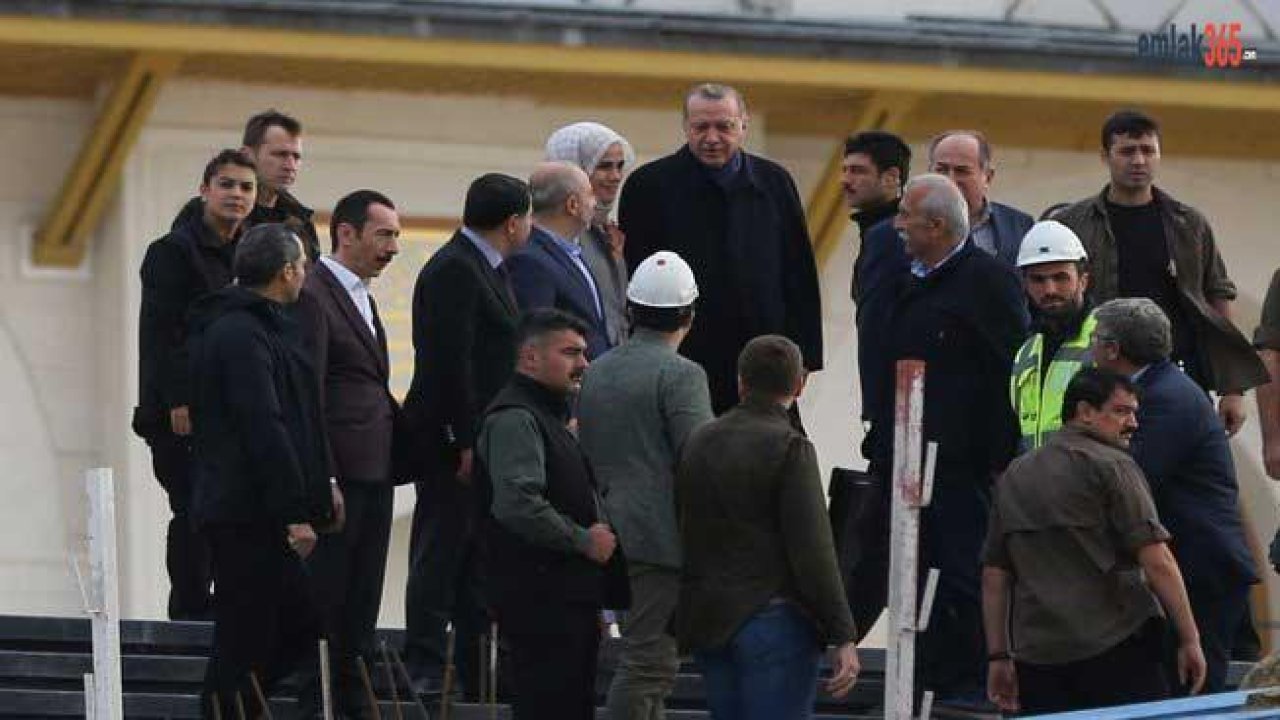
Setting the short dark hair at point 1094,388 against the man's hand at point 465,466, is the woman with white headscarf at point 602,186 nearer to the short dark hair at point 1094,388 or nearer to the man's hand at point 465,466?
the man's hand at point 465,466

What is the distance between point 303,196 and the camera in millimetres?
21250

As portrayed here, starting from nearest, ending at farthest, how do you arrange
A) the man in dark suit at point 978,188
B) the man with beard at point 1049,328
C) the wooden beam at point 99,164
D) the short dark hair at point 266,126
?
the man with beard at point 1049,328
the man in dark suit at point 978,188
the short dark hair at point 266,126
the wooden beam at point 99,164

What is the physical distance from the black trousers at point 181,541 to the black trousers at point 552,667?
2329 mm

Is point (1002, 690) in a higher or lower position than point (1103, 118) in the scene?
lower

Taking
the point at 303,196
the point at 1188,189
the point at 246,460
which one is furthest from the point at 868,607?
the point at 1188,189

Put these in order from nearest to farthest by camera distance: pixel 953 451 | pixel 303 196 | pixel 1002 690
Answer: pixel 1002 690
pixel 953 451
pixel 303 196

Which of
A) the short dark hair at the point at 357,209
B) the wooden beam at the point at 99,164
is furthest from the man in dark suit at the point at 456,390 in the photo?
the wooden beam at the point at 99,164

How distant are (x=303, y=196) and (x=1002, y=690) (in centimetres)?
773

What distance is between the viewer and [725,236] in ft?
52.1

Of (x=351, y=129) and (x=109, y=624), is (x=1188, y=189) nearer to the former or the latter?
(x=351, y=129)

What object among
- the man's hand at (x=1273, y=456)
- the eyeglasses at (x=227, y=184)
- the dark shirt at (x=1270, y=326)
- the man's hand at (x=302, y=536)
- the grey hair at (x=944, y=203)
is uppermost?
the eyeglasses at (x=227, y=184)

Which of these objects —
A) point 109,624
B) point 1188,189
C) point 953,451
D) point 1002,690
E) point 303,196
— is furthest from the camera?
point 1188,189

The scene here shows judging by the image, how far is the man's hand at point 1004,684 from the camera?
14117mm

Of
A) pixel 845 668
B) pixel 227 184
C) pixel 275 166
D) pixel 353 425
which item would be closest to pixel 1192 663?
Answer: pixel 845 668
